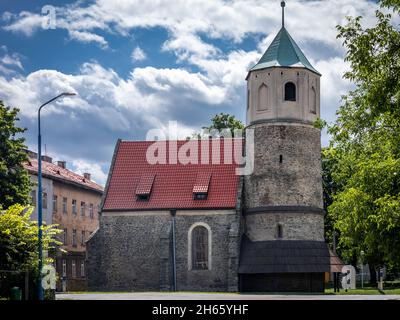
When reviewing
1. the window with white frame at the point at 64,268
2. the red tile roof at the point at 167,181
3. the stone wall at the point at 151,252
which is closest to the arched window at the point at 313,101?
the red tile roof at the point at 167,181

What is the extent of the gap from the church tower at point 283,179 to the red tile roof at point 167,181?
179cm

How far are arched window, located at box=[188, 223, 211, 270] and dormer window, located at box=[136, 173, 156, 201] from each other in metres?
4.15

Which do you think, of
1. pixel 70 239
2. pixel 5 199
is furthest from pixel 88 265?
pixel 70 239

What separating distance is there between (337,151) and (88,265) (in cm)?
2373

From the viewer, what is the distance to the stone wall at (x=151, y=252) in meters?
48.7

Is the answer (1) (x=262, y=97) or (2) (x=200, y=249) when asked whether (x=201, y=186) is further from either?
(1) (x=262, y=97)

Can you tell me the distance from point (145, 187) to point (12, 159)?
10.8m

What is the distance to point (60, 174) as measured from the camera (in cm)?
6300

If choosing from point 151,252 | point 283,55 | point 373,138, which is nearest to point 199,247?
point 151,252

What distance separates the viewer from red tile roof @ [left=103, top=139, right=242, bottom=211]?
50406mm

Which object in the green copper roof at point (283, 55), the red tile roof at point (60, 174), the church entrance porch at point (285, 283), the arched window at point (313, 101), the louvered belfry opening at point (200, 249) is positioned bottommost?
the church entrance porch at point (285, 283)

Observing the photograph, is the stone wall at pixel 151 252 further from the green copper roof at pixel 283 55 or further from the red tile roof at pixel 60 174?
the green copper roof at pixel 283 55

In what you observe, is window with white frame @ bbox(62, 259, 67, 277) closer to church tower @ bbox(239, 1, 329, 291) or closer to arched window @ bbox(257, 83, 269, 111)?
church tower @ bbox(239, 1, 329, 291)

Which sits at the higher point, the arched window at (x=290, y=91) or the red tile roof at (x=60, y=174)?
the arched window at (x=290, y=91)
